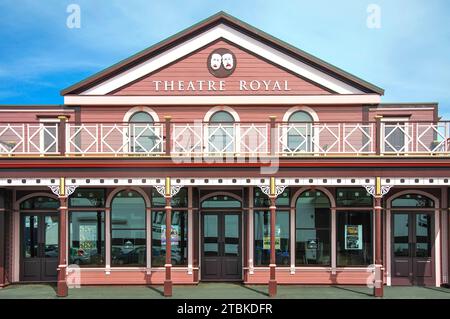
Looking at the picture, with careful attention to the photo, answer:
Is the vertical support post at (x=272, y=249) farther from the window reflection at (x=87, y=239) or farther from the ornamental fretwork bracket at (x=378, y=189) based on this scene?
the window reflection at (x=87, y=239)

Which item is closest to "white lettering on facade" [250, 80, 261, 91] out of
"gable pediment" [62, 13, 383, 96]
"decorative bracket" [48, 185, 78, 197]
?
"gable pediment" [62, 13, 383, 96]

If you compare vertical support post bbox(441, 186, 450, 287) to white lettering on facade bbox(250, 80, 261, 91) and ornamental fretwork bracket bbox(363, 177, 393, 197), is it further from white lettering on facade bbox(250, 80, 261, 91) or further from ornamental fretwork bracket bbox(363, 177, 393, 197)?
white lettering on facade bbox(250, 80, 261, 91)

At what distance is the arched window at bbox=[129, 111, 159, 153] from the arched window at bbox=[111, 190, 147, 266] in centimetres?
149

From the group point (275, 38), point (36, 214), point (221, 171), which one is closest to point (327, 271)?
point (221, 171)

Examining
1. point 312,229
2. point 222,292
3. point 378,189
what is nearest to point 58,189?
point 222,292

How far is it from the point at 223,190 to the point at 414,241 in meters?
6.22

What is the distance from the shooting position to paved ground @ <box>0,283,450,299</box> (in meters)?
15.7

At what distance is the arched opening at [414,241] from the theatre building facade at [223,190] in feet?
0.10

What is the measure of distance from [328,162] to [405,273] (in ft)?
15.6

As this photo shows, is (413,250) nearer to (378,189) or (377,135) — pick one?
(378,189)

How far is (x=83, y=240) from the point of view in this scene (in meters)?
17.9

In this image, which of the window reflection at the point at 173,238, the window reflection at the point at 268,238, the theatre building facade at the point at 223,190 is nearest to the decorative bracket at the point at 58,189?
the theatre building facade at the point at 223,190

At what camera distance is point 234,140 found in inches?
682

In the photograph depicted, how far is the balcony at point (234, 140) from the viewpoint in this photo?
16.3 meters
